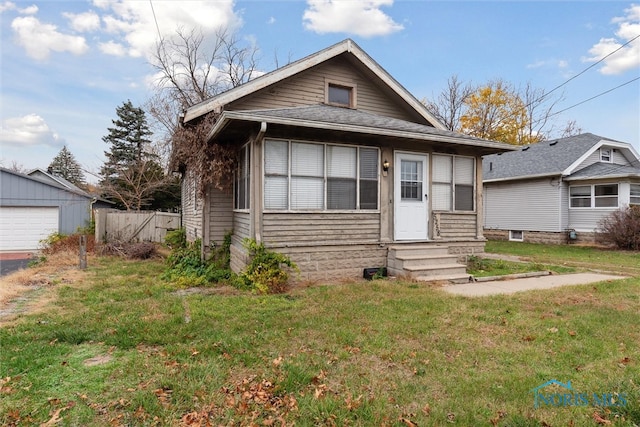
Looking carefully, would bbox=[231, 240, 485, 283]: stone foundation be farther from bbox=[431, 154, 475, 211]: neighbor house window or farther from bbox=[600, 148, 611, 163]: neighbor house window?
bbox=[600, 148, 611, 163]: neighbor house window

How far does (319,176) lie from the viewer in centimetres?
734

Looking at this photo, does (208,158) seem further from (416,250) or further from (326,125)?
(416,250)

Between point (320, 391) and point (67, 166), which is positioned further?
point (67, 166)

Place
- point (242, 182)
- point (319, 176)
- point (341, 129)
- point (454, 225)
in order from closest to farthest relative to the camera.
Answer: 1. point (341, 129)
2. point (319, 176)
3. point (242, 182)
4. point (454, 225)

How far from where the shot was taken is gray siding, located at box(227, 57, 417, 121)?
354 inches

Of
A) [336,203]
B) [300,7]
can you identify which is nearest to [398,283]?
[336,203]

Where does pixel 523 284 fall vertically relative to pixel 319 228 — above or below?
below

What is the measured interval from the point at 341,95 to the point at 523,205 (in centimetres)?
1264

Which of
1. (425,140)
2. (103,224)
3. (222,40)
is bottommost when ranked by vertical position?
Answer: (103,224)

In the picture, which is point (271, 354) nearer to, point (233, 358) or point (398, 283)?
point (233, 358)

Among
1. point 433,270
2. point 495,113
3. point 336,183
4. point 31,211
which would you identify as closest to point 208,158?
point 336,183

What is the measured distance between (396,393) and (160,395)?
181 cm

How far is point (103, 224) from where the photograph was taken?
510 inches

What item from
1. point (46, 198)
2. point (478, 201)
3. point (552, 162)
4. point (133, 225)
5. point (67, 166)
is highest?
point (67, 166)
